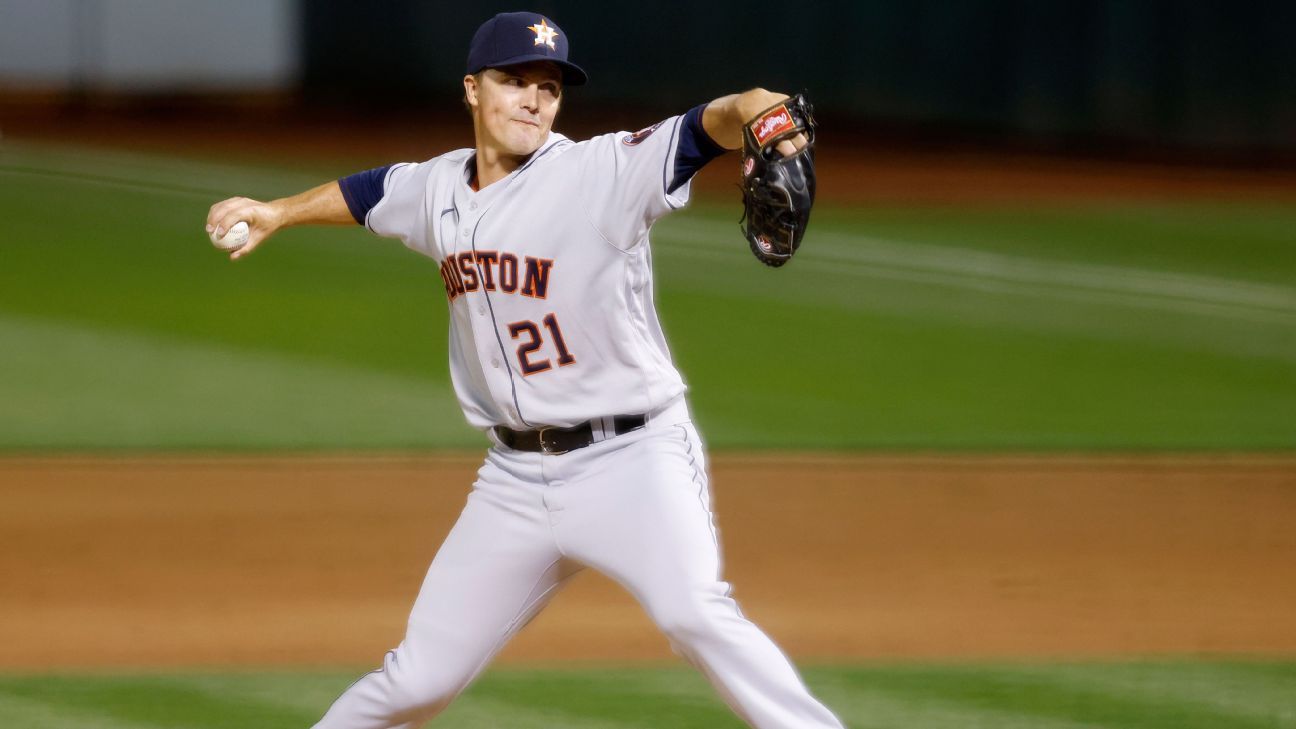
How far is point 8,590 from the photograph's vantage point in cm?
611

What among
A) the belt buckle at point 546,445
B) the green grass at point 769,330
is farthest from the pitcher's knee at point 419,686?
the green grass at point 769,330

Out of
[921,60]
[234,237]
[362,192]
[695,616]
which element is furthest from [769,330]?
[921,60]

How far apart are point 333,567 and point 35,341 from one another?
5151 mm

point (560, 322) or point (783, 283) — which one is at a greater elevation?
point (560, 322)

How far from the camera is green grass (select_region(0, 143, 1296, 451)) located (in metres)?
8.91

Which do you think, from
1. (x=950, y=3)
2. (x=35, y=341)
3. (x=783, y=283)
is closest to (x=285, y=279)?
(x=35, y=341)

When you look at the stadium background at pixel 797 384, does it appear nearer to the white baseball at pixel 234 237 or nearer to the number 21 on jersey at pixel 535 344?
the number 21 on jersey at pixel 535 344

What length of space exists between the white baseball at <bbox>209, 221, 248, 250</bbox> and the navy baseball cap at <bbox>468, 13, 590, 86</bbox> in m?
0.67

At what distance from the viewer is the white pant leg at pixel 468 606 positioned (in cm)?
371

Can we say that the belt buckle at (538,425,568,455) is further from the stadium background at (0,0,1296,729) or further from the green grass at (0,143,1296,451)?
the green grass at (0,143,1296,451)

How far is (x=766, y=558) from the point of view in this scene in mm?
6594

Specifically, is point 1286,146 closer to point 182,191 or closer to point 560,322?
point 182,191

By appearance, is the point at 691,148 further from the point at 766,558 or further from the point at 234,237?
the point at 766,558

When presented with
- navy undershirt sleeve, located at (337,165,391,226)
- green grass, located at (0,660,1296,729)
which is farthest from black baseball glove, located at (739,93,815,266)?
green grass, located at (0,660,1296,729)
